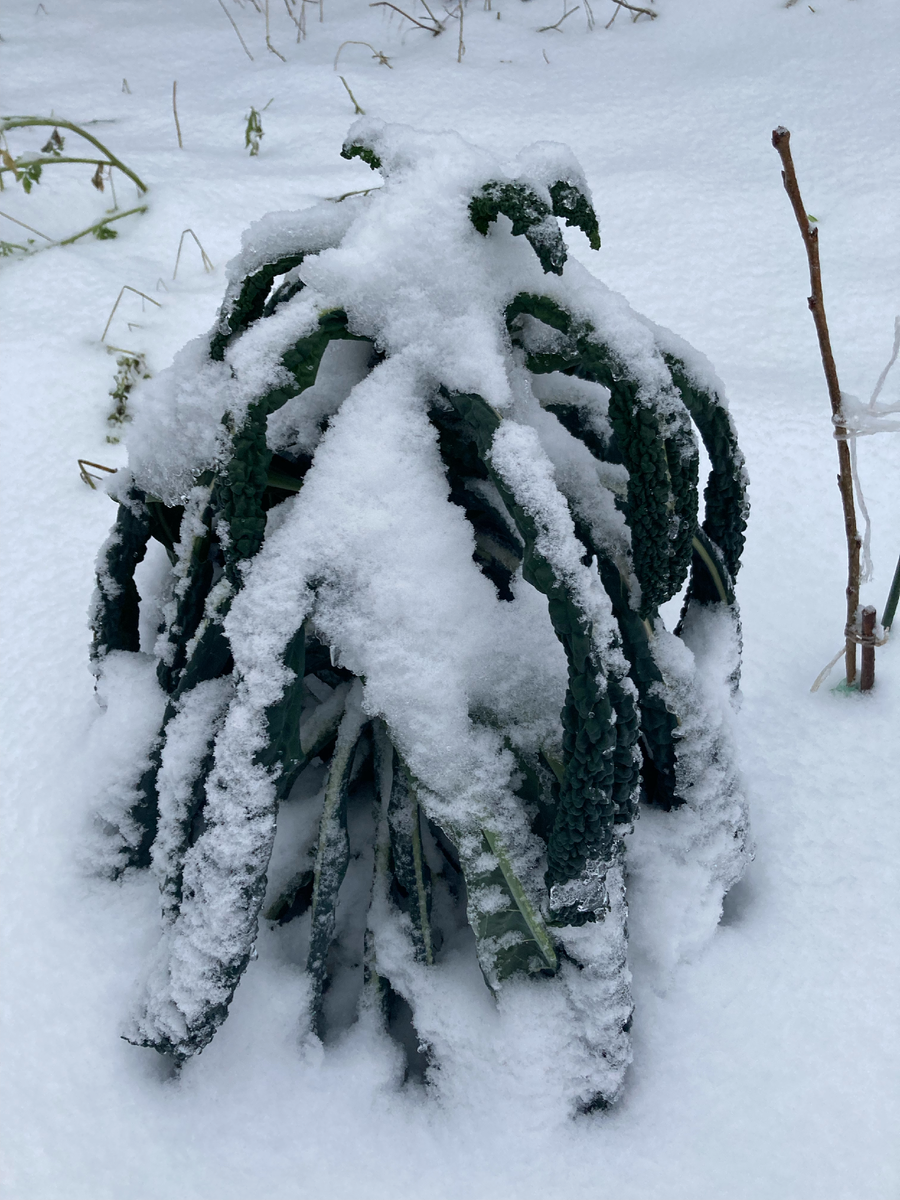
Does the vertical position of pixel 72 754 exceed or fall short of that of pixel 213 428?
it falls short

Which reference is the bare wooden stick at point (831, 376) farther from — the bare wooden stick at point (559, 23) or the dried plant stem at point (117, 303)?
the bare wooden stick at point (559, 23)

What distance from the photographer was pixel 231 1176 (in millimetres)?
811

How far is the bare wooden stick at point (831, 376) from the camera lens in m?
0.83

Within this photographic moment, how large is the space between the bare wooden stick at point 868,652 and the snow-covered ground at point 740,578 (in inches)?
1.3

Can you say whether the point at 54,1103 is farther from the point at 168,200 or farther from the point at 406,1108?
the point at 168,200

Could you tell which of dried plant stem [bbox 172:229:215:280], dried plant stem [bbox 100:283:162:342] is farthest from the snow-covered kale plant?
dried plant stem [bbox 172:229:215:280]

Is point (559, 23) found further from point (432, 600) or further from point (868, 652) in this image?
point (432, 600)

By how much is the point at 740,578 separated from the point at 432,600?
65 cm

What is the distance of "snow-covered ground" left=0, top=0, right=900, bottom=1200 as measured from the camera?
2.71ft

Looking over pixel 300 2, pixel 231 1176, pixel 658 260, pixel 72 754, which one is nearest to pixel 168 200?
pixel 658 260

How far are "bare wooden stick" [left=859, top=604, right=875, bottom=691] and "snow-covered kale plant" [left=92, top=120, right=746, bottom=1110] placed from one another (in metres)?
0.22

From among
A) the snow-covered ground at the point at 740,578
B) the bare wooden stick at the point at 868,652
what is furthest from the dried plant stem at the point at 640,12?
the bare wooden stick at the point at 868,652

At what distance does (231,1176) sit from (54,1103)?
0.15 m

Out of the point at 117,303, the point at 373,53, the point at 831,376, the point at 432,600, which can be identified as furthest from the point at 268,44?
the point at 432,600
